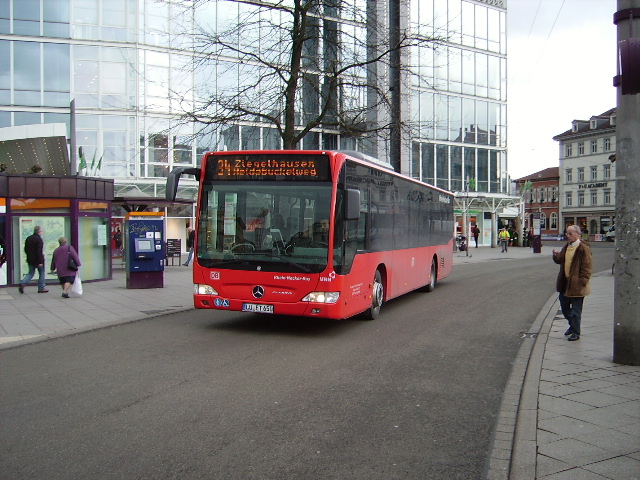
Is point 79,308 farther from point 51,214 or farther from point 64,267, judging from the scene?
point 51,214

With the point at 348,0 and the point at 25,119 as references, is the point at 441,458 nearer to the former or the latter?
the point at 348,0

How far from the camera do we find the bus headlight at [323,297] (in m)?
9.16

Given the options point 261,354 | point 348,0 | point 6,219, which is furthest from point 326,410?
point 348,0

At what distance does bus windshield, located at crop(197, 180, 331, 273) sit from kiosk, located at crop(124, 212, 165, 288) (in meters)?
7.01

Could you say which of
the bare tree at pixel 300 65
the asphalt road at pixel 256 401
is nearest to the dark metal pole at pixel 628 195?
the asphalt road at pixel 256 401

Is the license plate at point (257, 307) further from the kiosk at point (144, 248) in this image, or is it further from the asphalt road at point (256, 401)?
the kiosk at point (144, 248)

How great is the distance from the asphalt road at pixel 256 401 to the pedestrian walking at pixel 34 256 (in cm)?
660

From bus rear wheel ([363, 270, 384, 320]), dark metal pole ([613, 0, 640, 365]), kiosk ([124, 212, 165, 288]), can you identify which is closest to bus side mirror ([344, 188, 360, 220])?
bus rear wheel ([363, 270, 384, 320])

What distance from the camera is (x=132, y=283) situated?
1669 cm

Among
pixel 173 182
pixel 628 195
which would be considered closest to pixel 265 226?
pixel 173 182

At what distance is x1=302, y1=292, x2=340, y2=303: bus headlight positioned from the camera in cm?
916

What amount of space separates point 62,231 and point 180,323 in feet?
27.0

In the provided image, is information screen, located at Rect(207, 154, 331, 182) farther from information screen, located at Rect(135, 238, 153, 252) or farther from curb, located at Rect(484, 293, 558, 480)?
information screen, located at Rect(135, 238, 153, 252)

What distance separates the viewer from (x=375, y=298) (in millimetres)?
11289
